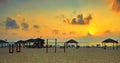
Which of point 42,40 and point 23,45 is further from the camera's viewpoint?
point 23,45

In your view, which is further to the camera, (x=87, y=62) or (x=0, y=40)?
(x=0, y=40)

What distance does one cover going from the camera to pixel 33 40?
6341cm

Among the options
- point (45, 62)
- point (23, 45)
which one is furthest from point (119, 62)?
point (23, 45)

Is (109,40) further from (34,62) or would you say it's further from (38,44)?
(34,62)

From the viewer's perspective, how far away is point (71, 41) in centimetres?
6612

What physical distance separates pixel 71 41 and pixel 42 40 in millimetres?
7510

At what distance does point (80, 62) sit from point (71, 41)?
159 ft

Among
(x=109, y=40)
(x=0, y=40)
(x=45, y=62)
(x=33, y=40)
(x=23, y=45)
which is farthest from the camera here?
(x=23, y=45)

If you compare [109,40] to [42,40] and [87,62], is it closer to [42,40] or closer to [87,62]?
[42,40]

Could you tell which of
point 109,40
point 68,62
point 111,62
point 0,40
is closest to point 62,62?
point 68,62

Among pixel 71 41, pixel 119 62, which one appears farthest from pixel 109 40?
pixel 119 62

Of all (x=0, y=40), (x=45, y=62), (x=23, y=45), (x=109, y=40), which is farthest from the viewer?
(x=23, y=45)

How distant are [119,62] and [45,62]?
504cm

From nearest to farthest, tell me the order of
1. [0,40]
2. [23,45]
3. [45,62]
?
[45,62] < [0,40] < [23,45]
